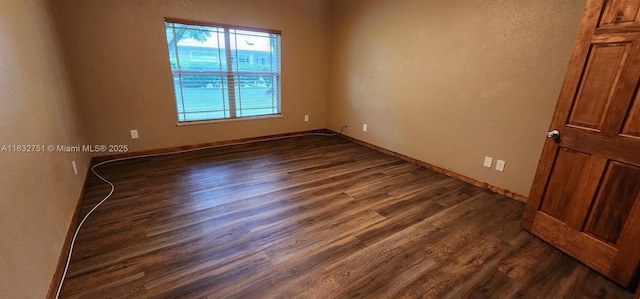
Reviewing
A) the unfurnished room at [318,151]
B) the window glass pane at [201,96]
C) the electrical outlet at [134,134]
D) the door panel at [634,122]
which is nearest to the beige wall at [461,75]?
the unfurnished room at [318,151]

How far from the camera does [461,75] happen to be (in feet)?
9.93

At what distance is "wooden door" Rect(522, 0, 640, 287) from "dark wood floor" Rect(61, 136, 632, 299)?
182 millimetres

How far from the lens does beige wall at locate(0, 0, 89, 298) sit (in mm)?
1155

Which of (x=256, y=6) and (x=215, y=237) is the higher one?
(x=256, y=6)

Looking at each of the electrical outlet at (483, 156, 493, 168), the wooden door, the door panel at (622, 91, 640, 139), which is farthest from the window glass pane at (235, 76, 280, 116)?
the door panel at (622, 91, 640, 139)

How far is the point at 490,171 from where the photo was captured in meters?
2.93

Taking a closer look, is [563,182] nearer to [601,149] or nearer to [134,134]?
[601,149]

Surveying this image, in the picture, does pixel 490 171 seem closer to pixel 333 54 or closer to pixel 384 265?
pixel 384 265

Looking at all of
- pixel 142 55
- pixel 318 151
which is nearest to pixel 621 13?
pixel 318 151

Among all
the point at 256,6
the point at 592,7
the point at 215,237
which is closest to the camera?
the point at 592,7

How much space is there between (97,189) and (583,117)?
4.08m

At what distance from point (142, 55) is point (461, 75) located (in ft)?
12.6

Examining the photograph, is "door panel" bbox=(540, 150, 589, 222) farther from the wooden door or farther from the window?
the window

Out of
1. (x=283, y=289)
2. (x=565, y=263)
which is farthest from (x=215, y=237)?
(x=565, y=263)
